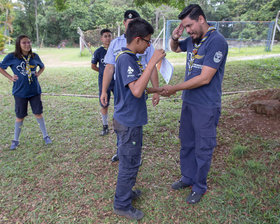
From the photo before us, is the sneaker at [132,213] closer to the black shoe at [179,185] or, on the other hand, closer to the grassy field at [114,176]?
the grassy field at [114,176]

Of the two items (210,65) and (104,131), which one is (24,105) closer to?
(104,131)

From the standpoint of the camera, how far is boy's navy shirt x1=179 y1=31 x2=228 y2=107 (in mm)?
2256

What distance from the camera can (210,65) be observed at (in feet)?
7.42

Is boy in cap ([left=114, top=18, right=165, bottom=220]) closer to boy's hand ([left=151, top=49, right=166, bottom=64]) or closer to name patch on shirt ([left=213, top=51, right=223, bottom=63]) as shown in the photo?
boy's hand ([left=151, top=49, right=166, bottom=64])

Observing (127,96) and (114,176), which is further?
(114,176)

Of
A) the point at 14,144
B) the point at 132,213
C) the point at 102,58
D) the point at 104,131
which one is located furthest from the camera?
the point at 104,131

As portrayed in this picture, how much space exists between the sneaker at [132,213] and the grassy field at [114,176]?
2.8 inches

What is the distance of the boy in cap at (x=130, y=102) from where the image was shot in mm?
2119

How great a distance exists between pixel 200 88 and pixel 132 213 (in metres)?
1.60

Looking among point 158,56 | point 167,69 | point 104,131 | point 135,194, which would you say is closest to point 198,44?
point 167,69

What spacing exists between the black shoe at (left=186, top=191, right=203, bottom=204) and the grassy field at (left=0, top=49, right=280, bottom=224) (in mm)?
54

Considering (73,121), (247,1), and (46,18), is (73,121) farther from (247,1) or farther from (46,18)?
(46,18)

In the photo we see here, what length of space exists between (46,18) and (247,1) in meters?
32.8

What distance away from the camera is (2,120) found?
569 cm
